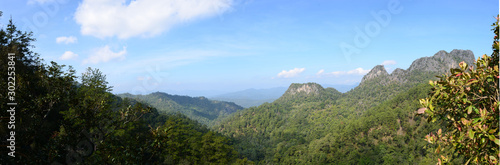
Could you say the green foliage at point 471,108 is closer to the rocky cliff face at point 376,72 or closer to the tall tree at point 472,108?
the tall tree at point 472,108

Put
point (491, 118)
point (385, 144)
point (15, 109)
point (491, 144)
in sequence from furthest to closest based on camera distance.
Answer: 1. point (385, 144)
2. point (15, 109)
3. point (491, 144)
4. point (491, 118)

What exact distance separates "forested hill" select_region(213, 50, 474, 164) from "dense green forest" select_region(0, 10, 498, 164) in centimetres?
45

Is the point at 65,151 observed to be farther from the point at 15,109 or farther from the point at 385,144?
the point at 385,144

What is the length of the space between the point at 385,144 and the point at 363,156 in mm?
13373

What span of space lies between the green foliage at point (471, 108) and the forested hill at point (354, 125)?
41.4 meters

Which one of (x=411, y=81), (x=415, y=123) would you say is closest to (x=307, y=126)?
(x=415, y=123)

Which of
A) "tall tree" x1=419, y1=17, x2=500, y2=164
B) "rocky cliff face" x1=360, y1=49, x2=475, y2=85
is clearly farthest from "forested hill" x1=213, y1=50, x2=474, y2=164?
"tall tree" x1=419, y1=17, x2=500, y2=164

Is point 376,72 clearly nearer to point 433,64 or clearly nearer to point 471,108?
point 433,64

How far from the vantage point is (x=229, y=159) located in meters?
24.2

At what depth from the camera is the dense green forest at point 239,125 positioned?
5414 millimetres

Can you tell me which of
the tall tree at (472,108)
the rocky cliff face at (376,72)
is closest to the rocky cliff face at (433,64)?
the rocky cliff face at (376,72)

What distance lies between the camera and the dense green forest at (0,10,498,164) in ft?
17.8

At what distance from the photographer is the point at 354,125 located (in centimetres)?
8400

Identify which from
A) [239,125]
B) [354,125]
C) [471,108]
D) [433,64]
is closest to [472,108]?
[471,108]
